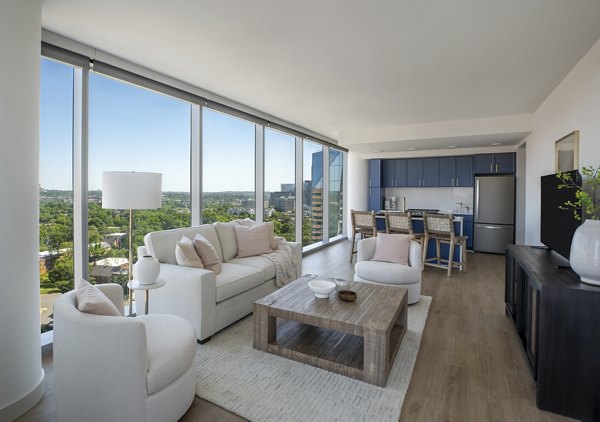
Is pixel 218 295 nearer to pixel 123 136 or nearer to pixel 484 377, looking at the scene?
pixel 123 136

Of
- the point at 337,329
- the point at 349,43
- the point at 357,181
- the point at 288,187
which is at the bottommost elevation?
the point at 337,329

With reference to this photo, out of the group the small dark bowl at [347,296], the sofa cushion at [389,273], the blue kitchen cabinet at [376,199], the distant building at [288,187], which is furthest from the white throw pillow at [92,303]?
the blue kitchen cabinet at [376,199]

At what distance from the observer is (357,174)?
26.5 ft

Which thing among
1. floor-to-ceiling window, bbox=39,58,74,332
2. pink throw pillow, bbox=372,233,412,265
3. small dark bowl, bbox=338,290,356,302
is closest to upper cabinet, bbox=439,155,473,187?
pink throw pillow, bbox=372,233,412,265

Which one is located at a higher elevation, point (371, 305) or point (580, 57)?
point (580, 57)

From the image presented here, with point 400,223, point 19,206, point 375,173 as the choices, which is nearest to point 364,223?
point 400,223

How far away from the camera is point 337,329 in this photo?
7.32 feet

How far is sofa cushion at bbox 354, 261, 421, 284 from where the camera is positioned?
356 centimetres

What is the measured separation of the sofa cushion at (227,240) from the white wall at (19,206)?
6.21 ft

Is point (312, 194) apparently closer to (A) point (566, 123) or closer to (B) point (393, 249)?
(B) point (393, 249)

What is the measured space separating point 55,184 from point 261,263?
6.77 feet

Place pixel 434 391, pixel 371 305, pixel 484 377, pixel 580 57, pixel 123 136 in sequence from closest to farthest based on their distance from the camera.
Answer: pixel 434 391 < pixel 484 377 < pixel 371 305 < pixel 580 57 < pixel 123 136

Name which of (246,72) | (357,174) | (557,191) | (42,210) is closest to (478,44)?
(557,191)

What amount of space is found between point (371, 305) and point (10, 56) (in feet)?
9.50
